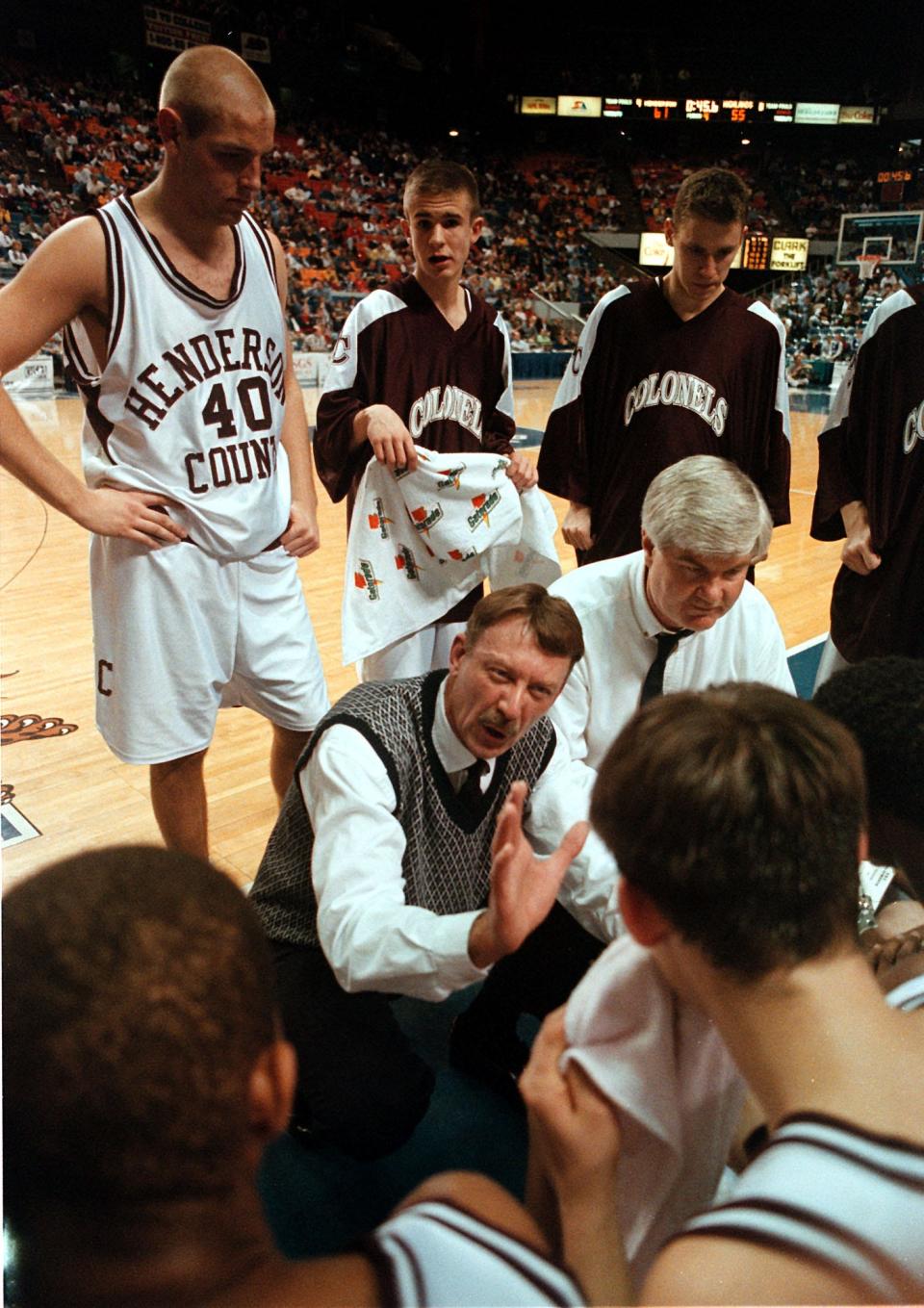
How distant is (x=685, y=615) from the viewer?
112 centimetres

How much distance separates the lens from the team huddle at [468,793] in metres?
0.39

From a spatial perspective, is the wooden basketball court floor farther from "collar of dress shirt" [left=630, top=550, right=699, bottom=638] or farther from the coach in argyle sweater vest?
"collar of dress shirt" [left=630, top=550, right=699, bottom=638]

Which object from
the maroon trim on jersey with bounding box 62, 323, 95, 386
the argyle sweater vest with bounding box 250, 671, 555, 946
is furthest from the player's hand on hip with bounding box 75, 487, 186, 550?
the argyle sweater vest with bounding box 250, 671, 555, 946

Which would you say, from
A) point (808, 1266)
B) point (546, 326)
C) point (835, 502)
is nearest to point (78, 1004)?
point (808, 1266)

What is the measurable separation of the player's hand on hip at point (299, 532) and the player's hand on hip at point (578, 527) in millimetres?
588

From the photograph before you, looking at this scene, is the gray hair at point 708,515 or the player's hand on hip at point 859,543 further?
the player's hand on hip at point 859,543

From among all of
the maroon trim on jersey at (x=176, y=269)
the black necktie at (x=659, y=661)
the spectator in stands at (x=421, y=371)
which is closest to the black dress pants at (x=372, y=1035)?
the black necktie at (x=659, y=661)

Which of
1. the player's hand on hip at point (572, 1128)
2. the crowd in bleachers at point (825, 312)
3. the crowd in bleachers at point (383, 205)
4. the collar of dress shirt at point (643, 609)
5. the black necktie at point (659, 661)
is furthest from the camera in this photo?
the crowd in bleachers at point (825, 312)

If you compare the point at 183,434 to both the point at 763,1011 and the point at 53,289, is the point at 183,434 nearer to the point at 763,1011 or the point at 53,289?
the point at 53,289

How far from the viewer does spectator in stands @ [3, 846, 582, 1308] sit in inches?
14.4

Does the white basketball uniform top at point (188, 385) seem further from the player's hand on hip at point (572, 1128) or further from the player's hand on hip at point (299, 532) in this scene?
the player's hand on hip at point (572, 1128)

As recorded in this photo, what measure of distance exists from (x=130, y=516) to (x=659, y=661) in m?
0.78

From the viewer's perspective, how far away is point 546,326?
1516cm

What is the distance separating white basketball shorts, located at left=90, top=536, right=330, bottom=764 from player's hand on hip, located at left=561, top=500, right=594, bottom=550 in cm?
63
